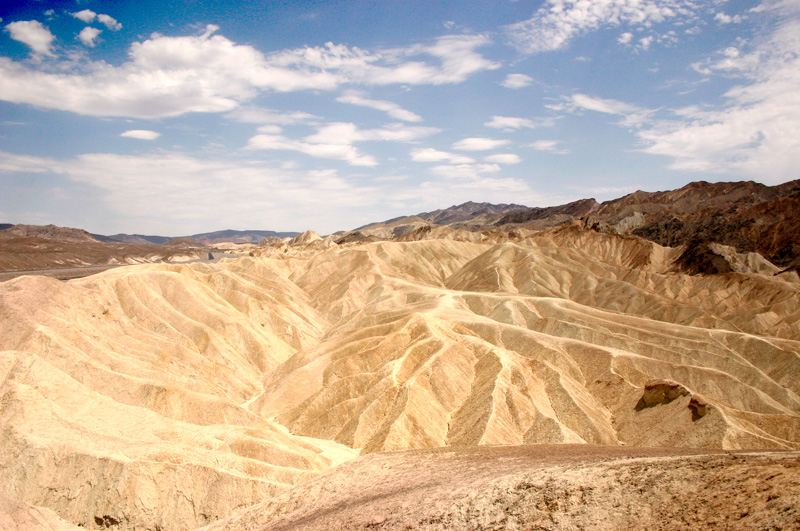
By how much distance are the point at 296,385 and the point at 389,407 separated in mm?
13013

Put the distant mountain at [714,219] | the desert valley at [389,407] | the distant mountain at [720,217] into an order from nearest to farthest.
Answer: the desert valley at [389,407]
the distant mountain at [714,219]
the distant mountain at [720,217]

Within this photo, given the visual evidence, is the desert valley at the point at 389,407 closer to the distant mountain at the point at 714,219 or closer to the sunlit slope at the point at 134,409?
the sunlit slope at the point at 134,409

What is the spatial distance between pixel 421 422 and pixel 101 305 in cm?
3465

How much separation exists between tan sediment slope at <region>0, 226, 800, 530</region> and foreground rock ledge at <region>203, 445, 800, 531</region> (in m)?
5.56

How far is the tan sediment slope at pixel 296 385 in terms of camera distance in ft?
78.9

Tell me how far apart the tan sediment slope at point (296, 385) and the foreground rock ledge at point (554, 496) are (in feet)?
18.3

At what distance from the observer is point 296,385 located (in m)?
47.7

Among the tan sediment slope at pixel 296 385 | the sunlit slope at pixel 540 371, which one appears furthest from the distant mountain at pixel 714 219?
the tan sediment slope at pixel 296 385

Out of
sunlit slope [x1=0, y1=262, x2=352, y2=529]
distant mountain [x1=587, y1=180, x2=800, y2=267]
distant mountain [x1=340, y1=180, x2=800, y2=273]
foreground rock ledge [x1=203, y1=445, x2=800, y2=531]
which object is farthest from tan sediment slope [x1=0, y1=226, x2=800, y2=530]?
distant mountain [x1=587, y1=180, x2=800, y2=267]

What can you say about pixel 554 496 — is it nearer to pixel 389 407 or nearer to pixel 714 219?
pixel 389 407

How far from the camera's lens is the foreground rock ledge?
12930 mm

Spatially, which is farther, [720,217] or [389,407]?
[720,217]

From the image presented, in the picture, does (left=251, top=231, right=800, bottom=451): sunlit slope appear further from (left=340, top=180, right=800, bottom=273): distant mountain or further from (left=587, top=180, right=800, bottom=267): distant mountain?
(left=587, top=180, right=800, bottom=267): distant mountain

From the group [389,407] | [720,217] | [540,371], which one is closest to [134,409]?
[389,407]
